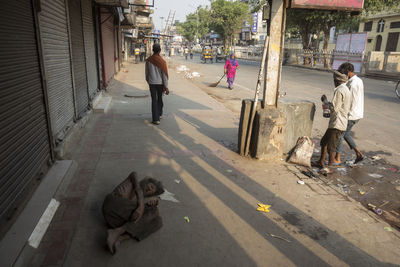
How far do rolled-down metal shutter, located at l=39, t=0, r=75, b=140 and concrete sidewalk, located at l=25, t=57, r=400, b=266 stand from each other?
60 centimetres

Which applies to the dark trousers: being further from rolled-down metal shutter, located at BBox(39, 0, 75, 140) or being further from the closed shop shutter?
the closed shop shutter

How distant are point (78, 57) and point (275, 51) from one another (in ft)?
15.0

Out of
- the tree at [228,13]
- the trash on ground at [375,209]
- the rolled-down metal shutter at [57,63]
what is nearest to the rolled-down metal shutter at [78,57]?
the rolled-down metal shutter at [57,63]

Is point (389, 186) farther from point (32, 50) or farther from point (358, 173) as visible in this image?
point (32, 50)

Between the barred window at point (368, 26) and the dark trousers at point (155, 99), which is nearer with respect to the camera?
the dark trousers at point (155, 99)

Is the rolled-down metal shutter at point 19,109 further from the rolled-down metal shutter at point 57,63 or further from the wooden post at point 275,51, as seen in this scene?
the wooden post at point 275,51

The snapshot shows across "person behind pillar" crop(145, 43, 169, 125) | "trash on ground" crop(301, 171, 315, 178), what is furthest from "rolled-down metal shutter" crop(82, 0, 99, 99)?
"trash on ground" crop(301, 171, 315, 178)

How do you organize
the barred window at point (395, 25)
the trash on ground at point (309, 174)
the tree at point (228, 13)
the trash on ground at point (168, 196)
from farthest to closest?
the tree at point (228, 13)
the barred window at point (395, 25)
the trash on ground at point (309, 174)
the trash on ground at point (168, 196)

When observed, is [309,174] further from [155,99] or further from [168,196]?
[155,99]

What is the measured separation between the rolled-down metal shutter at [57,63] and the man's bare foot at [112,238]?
2.45m

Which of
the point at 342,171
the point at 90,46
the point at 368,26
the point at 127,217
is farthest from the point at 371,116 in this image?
the point at 368,26

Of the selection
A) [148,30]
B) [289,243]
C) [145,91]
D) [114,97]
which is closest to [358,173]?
[289,243]

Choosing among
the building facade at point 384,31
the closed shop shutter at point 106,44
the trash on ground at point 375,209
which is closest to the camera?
the trash on ground at point 375,209

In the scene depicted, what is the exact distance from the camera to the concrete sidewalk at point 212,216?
270cm
